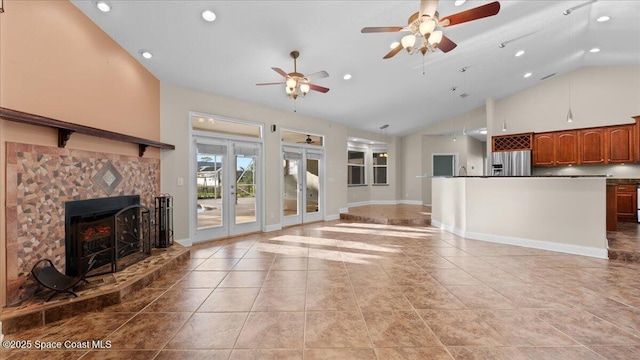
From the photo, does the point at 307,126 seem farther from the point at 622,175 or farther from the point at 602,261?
the point at 622,175

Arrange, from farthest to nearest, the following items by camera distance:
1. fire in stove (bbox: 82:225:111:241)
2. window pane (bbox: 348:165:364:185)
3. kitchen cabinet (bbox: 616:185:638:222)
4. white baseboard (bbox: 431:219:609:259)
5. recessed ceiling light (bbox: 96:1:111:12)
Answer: window pane (bbox: 348:165:364:185) → kitchen cabinet (bbox: 616:185:638:222) → white baseboard (bbox: 431:219:609:259) → fire in stove (bbox: 82:225:111:241) → recessed ceiling light (bbox: 96:1:111:12)

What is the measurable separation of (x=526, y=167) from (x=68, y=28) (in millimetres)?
9920

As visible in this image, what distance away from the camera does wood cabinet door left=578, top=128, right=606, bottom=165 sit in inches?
251

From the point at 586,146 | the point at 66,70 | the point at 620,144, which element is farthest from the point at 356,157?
the point at 66,70

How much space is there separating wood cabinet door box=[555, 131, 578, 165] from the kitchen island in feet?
12.3

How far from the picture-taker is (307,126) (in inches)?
273

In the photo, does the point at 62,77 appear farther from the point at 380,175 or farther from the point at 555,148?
the point at 555,148

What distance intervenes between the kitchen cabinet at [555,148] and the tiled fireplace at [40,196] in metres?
9.96

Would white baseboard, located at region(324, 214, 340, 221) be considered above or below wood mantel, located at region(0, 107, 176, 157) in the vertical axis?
below

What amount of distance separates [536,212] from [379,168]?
649 cm

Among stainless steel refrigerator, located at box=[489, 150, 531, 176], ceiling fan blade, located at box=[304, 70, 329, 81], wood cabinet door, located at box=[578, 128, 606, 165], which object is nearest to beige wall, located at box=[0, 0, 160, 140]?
ceiling fan blade, located at box=[304, 70, 329, 81]

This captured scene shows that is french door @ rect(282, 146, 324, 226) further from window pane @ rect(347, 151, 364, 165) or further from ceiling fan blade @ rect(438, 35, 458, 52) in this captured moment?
ceiling fan blade @ rect(438, 35, 458, 52)

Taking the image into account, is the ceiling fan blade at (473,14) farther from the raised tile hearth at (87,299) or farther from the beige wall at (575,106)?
the beige wall at (575,106)

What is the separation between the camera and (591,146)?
6.48 metres
